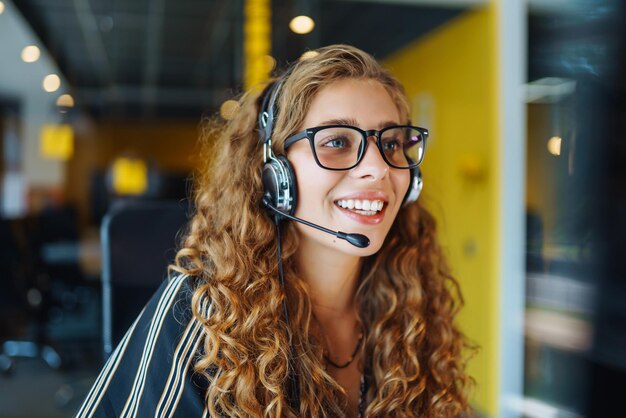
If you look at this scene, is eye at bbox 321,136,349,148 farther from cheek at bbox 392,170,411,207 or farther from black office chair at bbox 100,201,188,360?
black office chair at bbox 100,201,188,360

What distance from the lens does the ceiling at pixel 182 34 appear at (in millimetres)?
3514

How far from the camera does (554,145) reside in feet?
8.98

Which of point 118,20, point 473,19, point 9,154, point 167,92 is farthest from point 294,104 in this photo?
point 167,92

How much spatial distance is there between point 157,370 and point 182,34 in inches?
174

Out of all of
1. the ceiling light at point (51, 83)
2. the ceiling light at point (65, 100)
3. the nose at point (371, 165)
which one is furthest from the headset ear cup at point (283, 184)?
the ceiling light at point (65, 100)

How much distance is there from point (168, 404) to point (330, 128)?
0.52 metres

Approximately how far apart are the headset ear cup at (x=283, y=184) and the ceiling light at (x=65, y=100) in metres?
5.11

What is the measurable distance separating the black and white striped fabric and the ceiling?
127 centimetres

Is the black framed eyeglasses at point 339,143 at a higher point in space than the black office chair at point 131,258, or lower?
higher

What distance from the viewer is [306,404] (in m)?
0.97

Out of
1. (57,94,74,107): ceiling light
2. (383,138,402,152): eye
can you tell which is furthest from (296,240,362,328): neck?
(57,94,74,107): ceiling light

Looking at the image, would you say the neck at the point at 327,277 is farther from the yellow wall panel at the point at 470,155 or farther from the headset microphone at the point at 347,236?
the yellow wall panel at the point at 470,155

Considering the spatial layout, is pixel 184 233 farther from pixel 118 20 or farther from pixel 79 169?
pixel 79 169

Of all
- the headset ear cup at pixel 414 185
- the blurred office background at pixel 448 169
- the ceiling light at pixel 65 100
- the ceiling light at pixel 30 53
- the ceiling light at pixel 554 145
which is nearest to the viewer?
the headset ear cup at pixel 414 185
